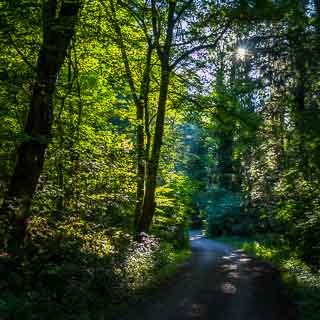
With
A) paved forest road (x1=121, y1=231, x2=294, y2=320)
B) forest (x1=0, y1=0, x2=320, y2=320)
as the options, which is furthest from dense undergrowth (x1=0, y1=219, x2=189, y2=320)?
paved forest road (x1=121, y1=231, x2=294, y2=320)

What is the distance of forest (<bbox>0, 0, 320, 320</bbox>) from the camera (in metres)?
9.30

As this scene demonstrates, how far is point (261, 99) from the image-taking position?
17.8 meters

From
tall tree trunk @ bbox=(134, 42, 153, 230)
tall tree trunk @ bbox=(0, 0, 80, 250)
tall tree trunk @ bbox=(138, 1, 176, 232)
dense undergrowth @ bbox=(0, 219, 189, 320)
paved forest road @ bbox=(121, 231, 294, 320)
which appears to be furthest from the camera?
tall tree trunk @ bbox=(134, 42, 153, 230)

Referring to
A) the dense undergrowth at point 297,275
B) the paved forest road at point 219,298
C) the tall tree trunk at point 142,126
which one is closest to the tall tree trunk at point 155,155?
the tall tree trunk at point 142,126

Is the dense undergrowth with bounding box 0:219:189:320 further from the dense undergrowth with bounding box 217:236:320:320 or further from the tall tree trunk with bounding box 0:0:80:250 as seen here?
the dense undergrowth with bounding box 217:236:320:320

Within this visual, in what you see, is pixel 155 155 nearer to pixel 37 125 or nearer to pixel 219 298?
pixel 219 298

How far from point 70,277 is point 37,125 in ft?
12.1

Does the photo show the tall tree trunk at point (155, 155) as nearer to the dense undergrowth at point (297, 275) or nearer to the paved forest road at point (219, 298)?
the paved forest road at point (219, 298)

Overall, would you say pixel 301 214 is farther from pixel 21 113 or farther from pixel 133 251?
pixel 21 113

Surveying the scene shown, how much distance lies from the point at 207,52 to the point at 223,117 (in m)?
3.39

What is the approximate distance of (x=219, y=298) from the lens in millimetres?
11906

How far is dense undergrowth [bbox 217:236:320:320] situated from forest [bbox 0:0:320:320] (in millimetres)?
84

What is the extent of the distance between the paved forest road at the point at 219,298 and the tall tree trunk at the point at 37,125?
11.0 ft

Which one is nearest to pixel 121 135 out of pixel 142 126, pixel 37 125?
pixel 142 126
